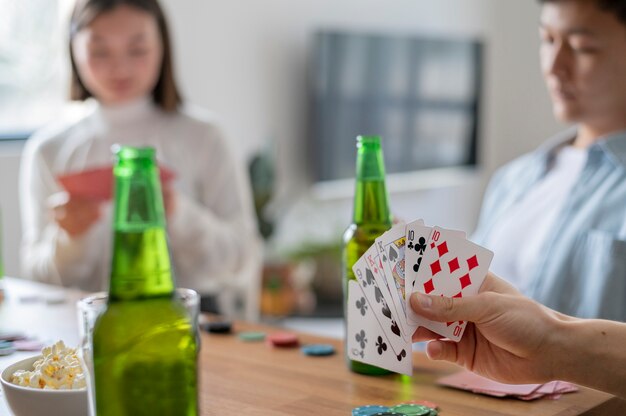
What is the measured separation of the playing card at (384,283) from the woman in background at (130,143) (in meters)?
1.19

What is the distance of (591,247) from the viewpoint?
1.96 meters

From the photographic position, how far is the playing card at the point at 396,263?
1063mm

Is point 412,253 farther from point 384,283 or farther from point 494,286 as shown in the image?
point 494,286

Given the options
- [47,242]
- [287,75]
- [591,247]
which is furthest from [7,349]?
[287,75]

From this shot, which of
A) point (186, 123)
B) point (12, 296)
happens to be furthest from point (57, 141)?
point (12, 296)

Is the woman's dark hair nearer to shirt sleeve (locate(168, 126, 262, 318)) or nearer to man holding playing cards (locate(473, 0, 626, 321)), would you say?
shirt sleeve (locate(168, 126, 262, 318))

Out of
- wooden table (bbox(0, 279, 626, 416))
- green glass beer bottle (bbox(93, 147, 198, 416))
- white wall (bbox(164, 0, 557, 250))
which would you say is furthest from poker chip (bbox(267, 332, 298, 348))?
white wall (bbox(164, 0, 557, 250))

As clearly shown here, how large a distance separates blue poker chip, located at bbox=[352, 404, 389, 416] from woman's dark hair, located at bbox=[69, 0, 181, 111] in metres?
1.63

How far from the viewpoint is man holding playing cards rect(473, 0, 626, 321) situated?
6.35 ft

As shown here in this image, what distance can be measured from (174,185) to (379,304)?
1.51 metres

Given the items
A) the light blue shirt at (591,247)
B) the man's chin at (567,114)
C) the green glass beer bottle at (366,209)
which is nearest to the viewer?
the green glass beer bottle at (366,209)

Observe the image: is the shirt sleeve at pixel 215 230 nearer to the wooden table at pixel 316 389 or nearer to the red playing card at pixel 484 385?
the wooden table at pixel 316 389

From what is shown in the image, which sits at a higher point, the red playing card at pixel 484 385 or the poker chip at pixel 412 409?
the poker chip at pixel 412 409

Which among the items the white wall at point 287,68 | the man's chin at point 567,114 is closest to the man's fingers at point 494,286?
the man's chin at point 567,114
